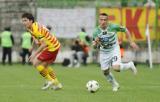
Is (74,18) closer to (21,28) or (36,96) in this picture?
(21,28)

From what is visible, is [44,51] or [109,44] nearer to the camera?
[109,44]

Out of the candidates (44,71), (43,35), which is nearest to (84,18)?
(44,71)

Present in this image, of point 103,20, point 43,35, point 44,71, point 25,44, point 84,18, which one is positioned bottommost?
point 25,44

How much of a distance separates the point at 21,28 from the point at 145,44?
7780mm

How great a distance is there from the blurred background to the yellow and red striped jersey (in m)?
20.7

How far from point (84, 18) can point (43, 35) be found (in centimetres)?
2186

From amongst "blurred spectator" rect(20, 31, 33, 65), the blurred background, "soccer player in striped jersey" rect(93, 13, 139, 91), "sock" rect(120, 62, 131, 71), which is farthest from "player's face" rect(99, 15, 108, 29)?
the blurred background

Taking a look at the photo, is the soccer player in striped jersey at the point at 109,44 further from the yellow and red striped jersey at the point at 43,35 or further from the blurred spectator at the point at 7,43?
the blurred spectator at the point at 7,43

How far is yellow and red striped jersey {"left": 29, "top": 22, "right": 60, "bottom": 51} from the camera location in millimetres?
16984

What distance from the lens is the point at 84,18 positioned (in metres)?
38.8

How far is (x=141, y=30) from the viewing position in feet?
126

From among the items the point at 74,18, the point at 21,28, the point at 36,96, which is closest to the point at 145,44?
the point at 74,18

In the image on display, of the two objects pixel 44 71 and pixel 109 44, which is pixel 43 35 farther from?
pixel 109 44

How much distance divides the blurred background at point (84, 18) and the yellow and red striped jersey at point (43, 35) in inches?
815
